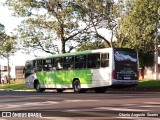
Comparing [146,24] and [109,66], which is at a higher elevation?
[146,24]

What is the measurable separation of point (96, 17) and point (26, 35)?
27.8ft

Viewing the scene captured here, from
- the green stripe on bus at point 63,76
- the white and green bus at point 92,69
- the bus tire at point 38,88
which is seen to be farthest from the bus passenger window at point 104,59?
the bus tire at point 38,88

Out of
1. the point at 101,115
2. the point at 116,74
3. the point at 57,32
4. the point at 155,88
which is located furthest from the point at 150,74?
the point at 101,115

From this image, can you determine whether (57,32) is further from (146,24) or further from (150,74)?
(150,74)

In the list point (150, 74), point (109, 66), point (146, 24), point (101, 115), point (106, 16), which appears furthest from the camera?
point (150, 74)

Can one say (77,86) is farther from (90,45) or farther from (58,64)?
(90,45)

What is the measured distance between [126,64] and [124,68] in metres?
0.30

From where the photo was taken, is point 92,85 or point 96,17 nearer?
point 92,85

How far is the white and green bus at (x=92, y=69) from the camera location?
2964 cm

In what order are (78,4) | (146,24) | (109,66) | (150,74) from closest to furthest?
(109,66)
(146,24)
(78,4)
(150,74)

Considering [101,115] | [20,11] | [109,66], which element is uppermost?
[20,11]

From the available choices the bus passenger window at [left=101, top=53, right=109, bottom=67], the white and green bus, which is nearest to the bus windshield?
the white and green bus

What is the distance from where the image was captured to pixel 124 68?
30.0 metres

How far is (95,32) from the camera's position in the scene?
43531mm
